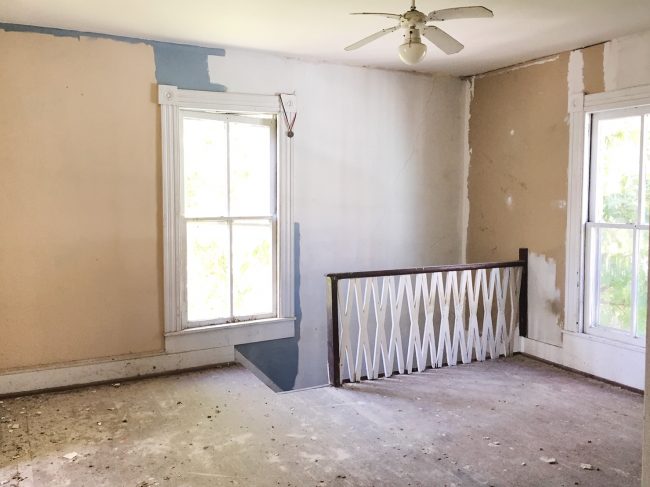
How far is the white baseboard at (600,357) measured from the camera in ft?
13.2

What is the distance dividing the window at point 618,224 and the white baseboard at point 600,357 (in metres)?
0.11

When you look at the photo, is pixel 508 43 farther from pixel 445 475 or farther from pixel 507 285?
pixel 445 475

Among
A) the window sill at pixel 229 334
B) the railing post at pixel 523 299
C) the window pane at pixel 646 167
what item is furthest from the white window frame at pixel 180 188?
the window pane at pixel 646 167

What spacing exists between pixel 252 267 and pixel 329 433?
1.84m

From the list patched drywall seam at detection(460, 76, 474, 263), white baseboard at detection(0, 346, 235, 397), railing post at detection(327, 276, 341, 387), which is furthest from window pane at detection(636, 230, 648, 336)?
white baseboard at detection(0, 346, 235, 397)

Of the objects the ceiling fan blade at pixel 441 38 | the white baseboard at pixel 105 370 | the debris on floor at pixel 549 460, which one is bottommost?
the debris on floor at pixel 549 460

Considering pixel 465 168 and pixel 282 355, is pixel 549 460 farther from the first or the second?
pixel 465 168

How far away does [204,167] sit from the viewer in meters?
4.46

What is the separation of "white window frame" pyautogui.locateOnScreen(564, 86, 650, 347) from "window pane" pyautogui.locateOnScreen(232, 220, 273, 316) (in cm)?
251

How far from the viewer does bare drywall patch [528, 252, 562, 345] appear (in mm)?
4691

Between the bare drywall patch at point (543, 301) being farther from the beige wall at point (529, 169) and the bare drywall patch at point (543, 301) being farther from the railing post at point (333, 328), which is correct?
the railing post at point (333, 328)

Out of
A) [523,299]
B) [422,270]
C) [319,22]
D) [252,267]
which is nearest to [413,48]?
[319,22]

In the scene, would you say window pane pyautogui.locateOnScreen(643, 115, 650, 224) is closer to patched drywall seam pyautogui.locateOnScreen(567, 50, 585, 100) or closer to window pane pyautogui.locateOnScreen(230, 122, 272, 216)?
patched drywall seam pyautogui.locateOnScreen(567, 50, 585, 100)

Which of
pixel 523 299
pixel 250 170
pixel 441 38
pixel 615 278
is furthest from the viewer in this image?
pixel 523 299
